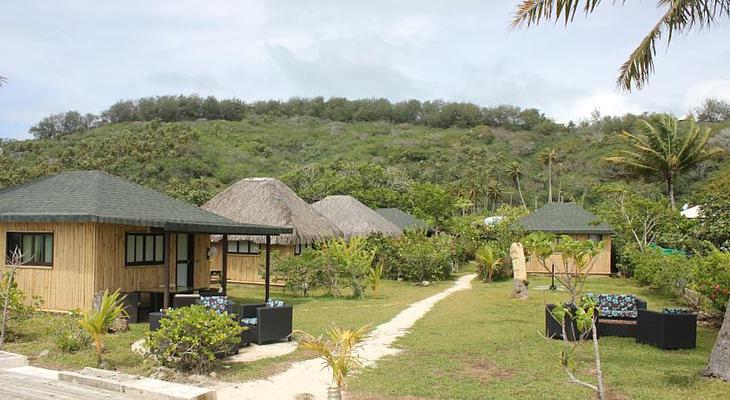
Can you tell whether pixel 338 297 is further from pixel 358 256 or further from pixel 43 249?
pixel 43 249

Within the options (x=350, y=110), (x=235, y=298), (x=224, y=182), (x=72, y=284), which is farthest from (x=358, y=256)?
(x=350, y=110)

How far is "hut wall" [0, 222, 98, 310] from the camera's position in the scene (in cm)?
1471

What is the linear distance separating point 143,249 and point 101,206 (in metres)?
2.08

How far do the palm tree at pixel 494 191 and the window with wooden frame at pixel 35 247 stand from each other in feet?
174

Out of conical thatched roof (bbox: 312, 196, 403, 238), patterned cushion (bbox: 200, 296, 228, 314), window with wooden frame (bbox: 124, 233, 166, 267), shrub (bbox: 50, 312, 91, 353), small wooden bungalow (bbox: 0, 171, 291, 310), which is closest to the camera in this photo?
shrub (bbox: 50, 312, 91, 353)

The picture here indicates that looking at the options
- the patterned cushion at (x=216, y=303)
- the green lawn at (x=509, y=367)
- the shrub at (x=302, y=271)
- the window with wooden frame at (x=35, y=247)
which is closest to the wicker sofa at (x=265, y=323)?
the patterned cushion at (x=216, y=303)

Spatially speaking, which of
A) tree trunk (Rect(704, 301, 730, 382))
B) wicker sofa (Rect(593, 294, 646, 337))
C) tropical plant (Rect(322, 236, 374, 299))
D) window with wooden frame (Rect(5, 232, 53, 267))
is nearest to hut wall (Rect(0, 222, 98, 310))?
window with wooden frame (Rect(5, 232, 53, 267))

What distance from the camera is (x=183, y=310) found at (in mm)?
9383

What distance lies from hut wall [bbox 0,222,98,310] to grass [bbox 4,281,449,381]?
20.6 inches

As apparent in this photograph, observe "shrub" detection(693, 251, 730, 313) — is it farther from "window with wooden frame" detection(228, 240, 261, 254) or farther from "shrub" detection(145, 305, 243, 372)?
"window with wooden frame" detection(228, 240, 261, 254)

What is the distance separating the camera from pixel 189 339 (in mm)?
8977

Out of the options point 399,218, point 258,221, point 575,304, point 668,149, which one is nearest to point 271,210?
point 258,221

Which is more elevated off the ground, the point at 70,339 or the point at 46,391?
the point at 46,391

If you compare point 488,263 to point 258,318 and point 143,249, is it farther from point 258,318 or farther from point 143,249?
point 258,318
